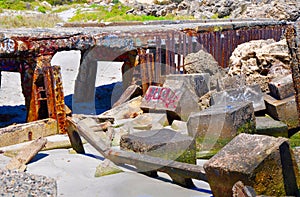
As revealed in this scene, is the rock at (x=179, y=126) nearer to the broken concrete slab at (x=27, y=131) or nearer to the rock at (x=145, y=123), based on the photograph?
the rock at (x=145, y=123)

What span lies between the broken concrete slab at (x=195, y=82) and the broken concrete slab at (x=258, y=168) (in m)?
4.11

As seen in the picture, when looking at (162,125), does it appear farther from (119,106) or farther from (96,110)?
(96,110)

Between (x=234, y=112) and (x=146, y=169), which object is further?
(x=234, y=112)

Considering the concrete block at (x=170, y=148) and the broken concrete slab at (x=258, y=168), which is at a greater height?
the broken concrete slab at (x=258, y=168)

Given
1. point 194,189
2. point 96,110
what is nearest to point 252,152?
point 194,189

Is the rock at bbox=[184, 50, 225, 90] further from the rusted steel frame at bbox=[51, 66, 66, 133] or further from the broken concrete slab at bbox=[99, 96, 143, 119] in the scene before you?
the rusted steel frame at bbox=[51, 66, 66, 133]

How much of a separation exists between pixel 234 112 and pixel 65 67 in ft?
32.4

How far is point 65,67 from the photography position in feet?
50.2

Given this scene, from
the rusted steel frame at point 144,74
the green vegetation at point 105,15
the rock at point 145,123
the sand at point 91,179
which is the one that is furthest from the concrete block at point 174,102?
the green vegetation at point 105,15

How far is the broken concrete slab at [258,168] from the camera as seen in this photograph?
13.8 ft

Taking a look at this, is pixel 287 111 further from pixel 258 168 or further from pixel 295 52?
pixel 295 52

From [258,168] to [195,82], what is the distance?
15.2ft

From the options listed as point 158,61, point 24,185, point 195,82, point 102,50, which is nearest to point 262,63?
point 195,82

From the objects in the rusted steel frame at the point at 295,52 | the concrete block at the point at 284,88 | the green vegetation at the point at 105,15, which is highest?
the rusted steel frame at the point at 295,52
